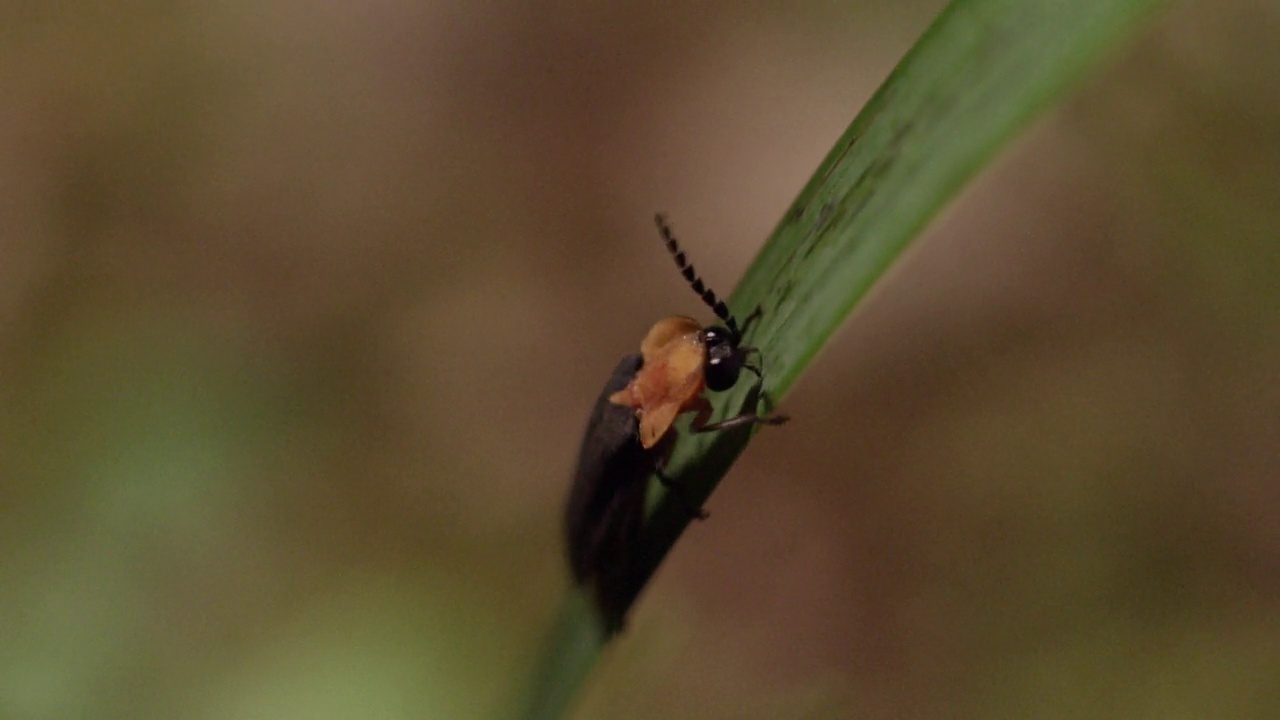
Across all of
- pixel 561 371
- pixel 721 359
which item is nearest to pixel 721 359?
pixel 721 359

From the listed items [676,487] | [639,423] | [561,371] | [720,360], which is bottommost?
[561,371]

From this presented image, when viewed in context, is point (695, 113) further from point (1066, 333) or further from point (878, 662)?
point (878, 662)

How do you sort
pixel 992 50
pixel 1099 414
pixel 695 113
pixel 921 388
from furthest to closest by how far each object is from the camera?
pixel 695 113
pixel 921 388
pixel 1099 414
pixel 992 50

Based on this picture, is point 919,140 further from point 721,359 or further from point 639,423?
point 639,423

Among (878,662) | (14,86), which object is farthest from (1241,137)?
(14,86)

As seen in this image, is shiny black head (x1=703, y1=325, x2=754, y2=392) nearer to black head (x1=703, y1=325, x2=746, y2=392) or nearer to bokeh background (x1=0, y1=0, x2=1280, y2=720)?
black head (x1=703, y1=325, x2=746, y2=392)

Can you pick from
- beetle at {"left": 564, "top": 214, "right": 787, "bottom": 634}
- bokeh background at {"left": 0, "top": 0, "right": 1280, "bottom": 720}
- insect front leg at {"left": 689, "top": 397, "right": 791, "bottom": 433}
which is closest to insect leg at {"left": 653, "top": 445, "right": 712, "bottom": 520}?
beetle at {"left": 564, "top": 214, "right": 787, "bottom": 634}
